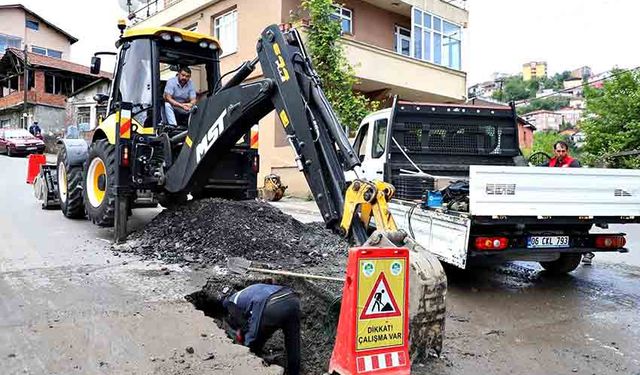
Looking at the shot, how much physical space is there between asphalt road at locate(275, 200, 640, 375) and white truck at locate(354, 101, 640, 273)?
43 cm

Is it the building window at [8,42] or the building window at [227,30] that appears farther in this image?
the building window at [8,42]

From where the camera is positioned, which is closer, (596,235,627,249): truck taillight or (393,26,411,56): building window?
(596,235,627,249): truck taillight

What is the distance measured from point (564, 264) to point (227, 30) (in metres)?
16.7

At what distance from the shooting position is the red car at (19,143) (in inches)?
1120

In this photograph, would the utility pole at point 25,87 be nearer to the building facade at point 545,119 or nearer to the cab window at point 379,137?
the cab window at point 379,137

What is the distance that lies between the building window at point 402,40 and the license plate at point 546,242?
1786 cm

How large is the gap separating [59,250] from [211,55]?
11.3 feet

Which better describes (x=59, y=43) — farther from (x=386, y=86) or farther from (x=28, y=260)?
(x=28, y=260)

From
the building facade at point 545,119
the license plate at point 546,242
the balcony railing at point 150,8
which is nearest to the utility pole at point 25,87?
the balcony railing at point 150,8

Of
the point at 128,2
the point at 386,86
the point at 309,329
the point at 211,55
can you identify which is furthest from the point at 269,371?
the point at 386,86

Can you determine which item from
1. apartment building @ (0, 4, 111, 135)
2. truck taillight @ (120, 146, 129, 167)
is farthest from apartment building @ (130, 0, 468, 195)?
apartment building @ (0, 4, 111, 135)

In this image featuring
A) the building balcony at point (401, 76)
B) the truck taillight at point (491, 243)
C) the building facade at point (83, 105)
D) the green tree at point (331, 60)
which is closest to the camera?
the truck taillight at point (491, 243)

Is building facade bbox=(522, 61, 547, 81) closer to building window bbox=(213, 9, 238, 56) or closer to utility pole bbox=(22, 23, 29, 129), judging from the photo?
utility pole bbox=(22, 23, 29, 129)

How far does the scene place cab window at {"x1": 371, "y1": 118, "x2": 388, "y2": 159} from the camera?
857cm
